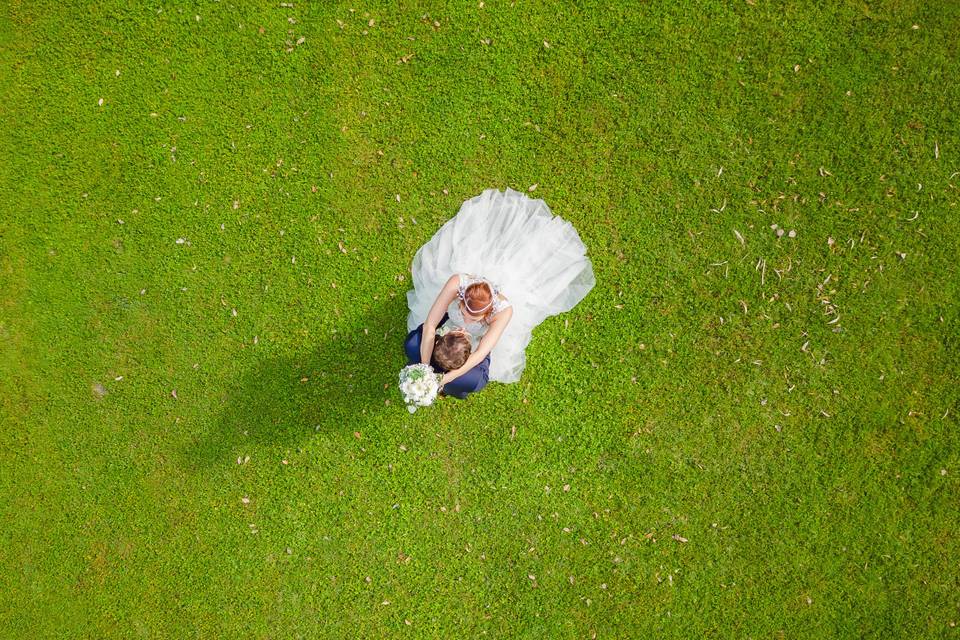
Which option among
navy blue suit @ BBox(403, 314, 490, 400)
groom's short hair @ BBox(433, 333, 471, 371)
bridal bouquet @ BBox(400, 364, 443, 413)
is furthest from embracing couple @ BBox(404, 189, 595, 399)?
bridal bouquet @ BBox(400, 364, 443, 413)

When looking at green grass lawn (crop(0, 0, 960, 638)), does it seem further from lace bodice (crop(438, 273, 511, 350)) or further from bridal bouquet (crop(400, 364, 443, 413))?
bridal bouquet (crop(400, 364, 443, 413))

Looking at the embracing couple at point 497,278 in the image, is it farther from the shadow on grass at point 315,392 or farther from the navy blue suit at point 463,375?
the shadow on grass at point 315,392

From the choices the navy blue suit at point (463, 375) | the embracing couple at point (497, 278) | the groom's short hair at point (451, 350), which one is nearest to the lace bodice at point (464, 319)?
the embracing couple at point (497, 278)

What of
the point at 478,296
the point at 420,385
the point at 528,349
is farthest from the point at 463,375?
the point at 528,349

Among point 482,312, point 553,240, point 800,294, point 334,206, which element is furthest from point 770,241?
point 334,206

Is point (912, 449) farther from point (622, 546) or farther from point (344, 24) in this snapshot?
point (344, 24)

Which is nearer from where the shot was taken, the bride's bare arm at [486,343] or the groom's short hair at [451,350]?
the groom's short hair at [451,350]

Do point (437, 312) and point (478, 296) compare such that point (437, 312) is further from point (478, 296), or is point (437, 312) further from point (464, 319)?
point (478, 296)
